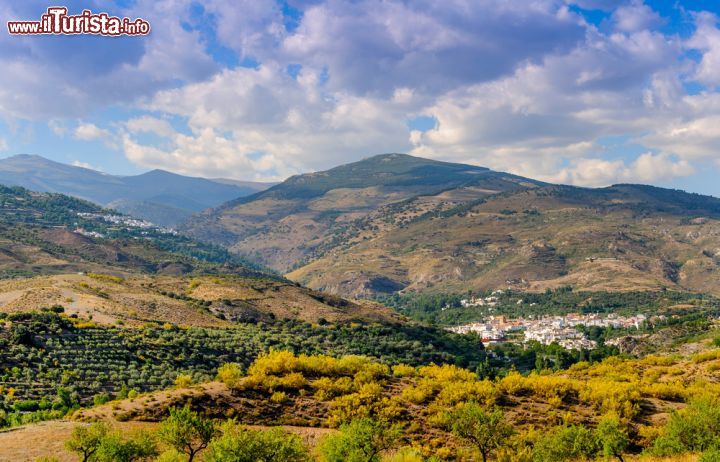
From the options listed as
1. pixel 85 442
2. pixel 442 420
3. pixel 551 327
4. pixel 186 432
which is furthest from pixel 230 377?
pixel 551 327

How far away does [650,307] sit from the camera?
616 feet

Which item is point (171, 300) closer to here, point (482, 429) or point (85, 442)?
point (85, 442)

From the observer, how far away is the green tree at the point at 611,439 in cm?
2514

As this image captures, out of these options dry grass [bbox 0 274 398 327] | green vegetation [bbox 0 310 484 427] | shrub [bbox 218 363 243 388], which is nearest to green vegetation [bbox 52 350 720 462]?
shrub [bbox 218 363 243 388]

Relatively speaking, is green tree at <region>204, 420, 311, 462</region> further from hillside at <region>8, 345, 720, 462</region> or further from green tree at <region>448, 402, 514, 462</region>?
green tree at <region>448, 402, 514, 462</region>

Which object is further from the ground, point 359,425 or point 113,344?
point 359,425

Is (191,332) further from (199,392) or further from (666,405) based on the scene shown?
(666,405)

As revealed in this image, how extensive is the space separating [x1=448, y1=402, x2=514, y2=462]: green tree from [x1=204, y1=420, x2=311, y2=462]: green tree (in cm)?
787

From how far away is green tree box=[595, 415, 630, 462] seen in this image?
25141 millimetres

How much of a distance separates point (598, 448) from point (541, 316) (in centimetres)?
18227

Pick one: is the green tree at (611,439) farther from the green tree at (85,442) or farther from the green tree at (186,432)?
the green tree at (85,442)

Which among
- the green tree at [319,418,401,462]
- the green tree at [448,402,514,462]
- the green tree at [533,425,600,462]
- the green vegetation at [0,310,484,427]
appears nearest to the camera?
the green tree at [319,418,401,462]

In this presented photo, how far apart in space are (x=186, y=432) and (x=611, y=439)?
18719 mm

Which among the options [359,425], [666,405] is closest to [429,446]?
[359,425]
